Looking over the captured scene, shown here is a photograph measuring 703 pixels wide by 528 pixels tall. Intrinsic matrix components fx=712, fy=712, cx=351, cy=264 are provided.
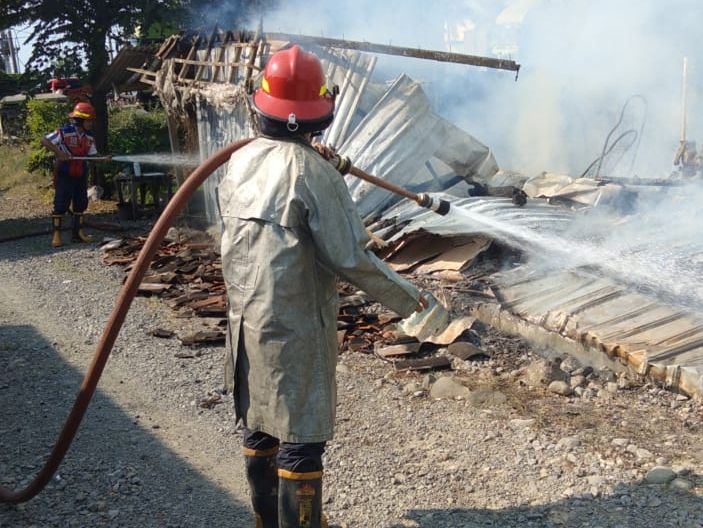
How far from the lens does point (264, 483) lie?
10.9 feet

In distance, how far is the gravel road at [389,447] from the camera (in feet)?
12.3

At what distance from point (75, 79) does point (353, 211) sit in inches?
536

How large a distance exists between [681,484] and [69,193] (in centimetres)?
979

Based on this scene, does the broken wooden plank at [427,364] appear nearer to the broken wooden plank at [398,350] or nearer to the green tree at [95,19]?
the broken wooden plank at [398,350]

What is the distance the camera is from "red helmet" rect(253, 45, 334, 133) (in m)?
2.99

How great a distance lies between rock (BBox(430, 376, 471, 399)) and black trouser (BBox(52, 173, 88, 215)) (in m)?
7.79

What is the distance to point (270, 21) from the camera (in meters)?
11.4

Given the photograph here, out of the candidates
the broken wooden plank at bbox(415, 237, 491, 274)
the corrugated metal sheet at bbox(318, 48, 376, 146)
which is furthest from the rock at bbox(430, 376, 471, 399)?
the corrugated metal sheet at bbox(318, 48, 376, 146)

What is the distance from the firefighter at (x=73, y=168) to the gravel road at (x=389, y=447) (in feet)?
16.7

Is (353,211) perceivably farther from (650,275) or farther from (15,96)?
(15,96)

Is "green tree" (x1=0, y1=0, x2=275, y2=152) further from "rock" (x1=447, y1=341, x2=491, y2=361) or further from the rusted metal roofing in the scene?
"rock" (x1=447, y1=341, x2=491, y2=361)

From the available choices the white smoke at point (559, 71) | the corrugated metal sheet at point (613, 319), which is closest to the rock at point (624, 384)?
the corrugated metal sheet at point (613, 319)

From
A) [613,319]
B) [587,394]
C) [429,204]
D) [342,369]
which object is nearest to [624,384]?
[587,394]

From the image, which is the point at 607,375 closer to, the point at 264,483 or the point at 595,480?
the point at 595,480
